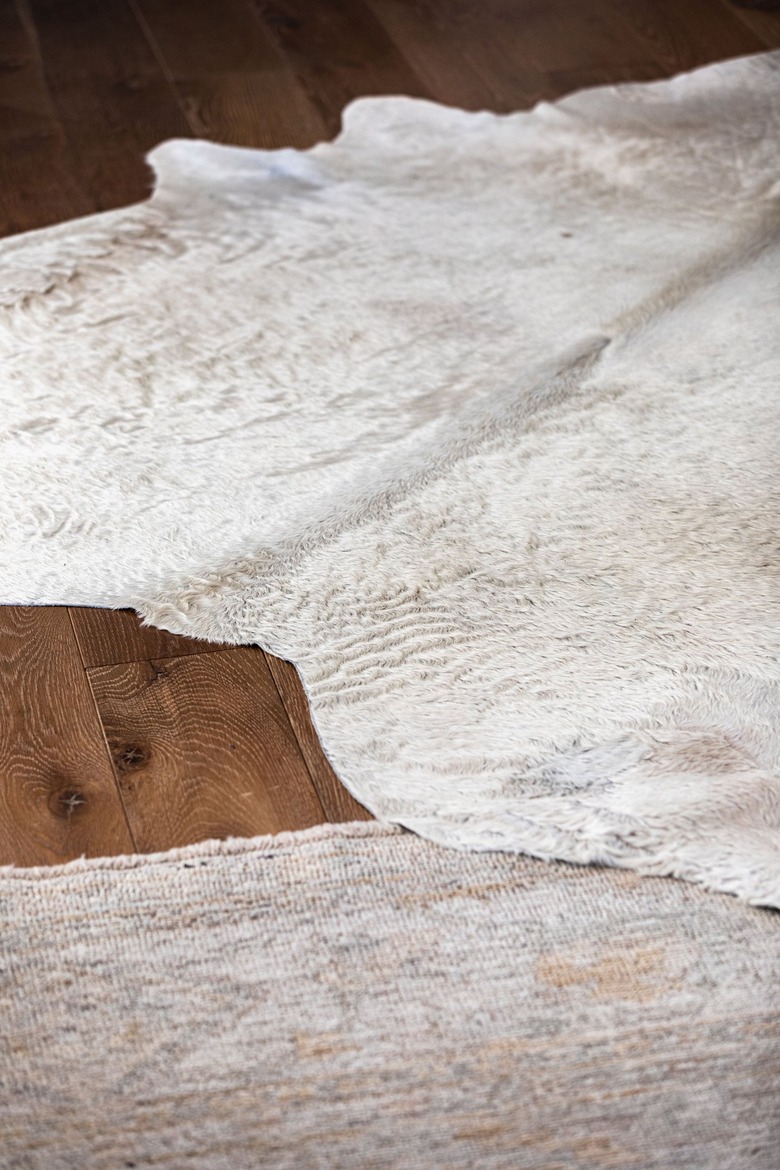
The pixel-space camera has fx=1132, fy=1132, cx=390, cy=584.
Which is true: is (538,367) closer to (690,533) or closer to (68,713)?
(690,533)

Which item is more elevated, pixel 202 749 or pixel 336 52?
pixel 336 52

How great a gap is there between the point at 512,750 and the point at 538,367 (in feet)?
2.19

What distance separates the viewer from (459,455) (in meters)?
1.40

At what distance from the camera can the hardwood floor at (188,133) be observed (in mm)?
1046

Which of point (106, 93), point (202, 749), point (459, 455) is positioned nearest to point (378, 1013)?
point (202, 749)

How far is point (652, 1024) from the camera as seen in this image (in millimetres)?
866

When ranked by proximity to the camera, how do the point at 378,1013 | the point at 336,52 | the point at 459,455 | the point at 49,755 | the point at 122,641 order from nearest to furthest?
the point at 378,1013 < the point at 49,755 < the point at 122,641 < the point at 459,455 < the point at 336,52

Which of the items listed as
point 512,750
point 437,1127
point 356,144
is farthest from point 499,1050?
point 356,144

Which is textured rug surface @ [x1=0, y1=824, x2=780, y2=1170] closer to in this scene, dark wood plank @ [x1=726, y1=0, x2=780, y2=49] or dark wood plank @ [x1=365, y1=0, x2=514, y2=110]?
dark wood plank @ [x1=365, y1=0, x2=514, y2=110]

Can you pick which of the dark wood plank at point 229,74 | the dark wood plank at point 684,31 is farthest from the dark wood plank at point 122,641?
the dark wood plank at point 684,31

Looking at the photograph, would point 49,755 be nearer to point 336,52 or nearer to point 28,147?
point 28,147

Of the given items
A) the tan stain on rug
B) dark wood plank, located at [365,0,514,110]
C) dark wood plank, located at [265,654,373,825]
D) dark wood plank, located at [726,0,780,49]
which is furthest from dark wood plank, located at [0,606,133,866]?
dark wood plank, located at [726,0,780,49]

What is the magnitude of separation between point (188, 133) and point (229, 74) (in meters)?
0.25

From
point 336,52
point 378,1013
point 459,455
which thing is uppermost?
point 336,52
